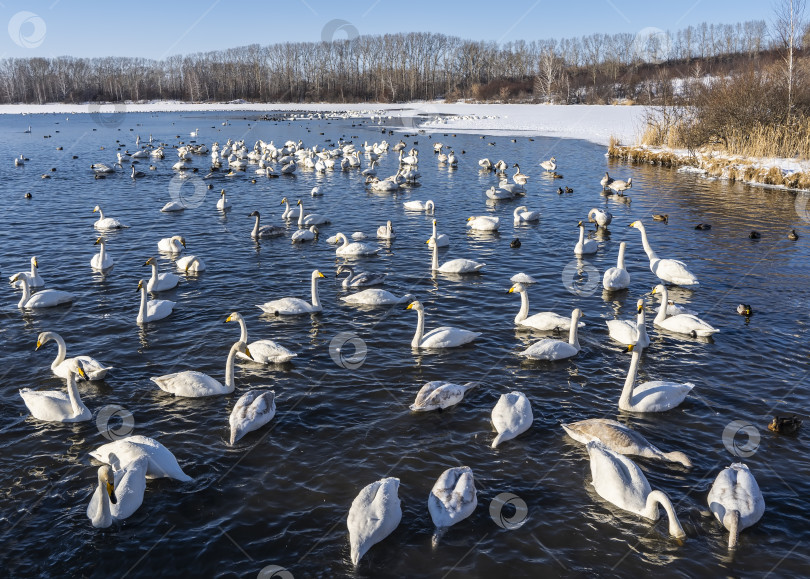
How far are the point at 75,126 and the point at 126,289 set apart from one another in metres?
79.1

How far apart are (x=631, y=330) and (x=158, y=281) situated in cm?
1306

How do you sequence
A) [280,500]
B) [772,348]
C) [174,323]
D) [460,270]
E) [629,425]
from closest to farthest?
[280,500], [629,425], [772,348], [174,323], [460,270]

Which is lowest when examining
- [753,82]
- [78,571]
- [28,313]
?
[78,571]

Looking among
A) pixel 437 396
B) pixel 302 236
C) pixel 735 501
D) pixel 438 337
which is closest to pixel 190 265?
pixel 302 236

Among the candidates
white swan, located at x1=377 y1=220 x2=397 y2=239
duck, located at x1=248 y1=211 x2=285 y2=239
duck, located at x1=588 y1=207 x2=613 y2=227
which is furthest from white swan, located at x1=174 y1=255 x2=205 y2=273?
duck, located at x1=588 y1=207 x2=613 y2=227

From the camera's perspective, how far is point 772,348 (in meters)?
13.8

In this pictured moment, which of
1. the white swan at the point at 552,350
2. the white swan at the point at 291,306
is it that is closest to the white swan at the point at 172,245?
the white swan at the point at 291,306

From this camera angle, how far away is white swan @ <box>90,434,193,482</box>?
9078 mm

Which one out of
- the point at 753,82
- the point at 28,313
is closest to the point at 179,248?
the point at 28,313

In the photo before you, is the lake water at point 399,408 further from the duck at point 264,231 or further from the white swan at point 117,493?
the duck at point 264,231

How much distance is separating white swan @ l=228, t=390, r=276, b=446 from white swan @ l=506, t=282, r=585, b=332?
6497 mm

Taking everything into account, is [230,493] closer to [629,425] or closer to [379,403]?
[379,403]

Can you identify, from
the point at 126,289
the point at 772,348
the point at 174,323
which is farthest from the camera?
the point at 126,289

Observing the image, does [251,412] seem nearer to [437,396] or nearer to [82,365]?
[437,396]
